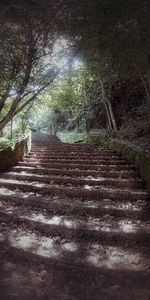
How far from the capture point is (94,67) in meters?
14.5

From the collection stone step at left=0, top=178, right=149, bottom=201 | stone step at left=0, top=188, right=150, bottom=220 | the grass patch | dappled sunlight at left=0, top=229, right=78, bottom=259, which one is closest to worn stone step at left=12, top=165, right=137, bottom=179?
stone step at left=0, top=178, right=149, bottom=201

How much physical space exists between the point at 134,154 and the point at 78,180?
6.79 ft

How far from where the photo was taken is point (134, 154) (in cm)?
958

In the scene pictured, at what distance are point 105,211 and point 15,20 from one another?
388 cm

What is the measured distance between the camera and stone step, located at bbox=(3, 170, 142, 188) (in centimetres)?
802

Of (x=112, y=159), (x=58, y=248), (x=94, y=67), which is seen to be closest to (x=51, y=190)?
(x=58, y=248)

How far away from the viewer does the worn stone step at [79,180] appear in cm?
802

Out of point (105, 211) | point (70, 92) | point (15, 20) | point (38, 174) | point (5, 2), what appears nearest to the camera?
point (5, 2)

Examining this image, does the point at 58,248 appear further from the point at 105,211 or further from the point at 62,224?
the point at 105,211

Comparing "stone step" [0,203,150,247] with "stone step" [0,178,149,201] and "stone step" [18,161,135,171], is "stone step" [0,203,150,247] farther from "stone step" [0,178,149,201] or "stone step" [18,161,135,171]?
"stone step" [18,161,135,171]

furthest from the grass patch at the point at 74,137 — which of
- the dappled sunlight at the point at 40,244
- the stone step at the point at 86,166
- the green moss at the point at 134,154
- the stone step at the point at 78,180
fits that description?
the dappled sunlight at the point at 40,244

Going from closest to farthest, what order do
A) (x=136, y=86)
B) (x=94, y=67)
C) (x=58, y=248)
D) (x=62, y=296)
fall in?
(x=62, y=296), (x=58, y=248), (x=94, y=67), (x=136, y=86)

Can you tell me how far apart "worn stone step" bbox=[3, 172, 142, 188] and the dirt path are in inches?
1.0

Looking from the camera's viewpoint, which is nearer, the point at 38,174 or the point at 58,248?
the point at 58,248
